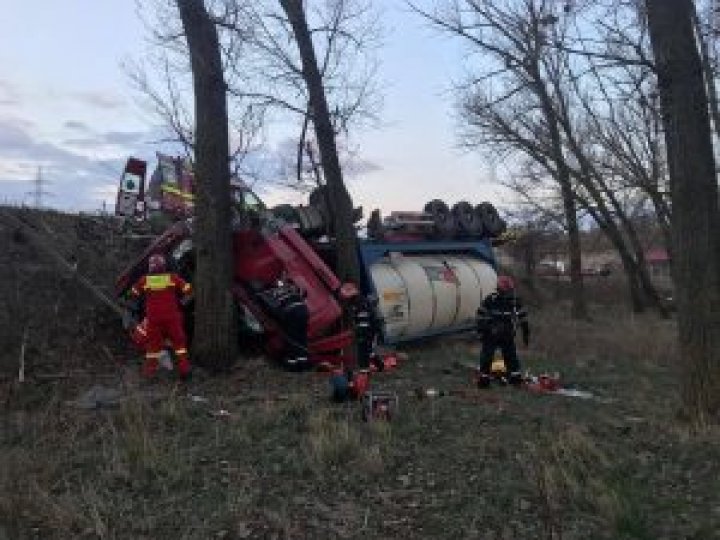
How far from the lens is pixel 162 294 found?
40.8ft

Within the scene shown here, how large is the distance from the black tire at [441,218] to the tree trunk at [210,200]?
7772mm

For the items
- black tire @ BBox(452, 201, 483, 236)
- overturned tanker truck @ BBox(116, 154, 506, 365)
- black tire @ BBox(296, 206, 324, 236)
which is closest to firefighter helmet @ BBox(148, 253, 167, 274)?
overturned tanker truck @ BBox(116, 154, 506, 365)

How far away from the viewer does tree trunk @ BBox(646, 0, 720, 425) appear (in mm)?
9570

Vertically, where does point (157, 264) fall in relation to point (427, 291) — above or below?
above

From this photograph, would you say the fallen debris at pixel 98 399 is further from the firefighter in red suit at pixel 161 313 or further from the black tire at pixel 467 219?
the black tire at pixel 467 219

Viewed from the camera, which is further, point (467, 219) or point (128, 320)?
point (467, 219)

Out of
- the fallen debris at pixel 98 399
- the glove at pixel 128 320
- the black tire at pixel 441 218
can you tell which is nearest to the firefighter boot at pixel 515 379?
the glove at pixel 128 320

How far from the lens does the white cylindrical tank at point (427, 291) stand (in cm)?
1706

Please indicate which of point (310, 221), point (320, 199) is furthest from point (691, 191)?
point (320, 199)

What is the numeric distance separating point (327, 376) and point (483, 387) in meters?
1.95

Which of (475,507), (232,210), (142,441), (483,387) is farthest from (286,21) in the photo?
(475,507)

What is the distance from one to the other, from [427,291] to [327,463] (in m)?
10.4

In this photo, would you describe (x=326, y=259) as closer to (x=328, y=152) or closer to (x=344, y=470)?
(x=328, y=152)

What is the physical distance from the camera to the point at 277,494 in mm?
7148
